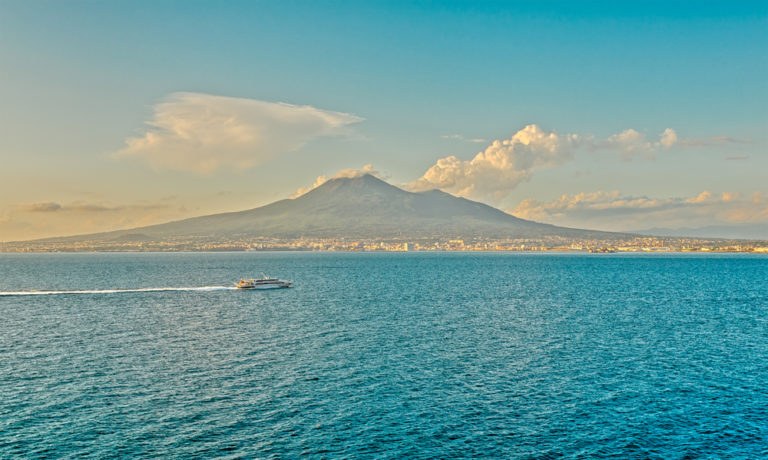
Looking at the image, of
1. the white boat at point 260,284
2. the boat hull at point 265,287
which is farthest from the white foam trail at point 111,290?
the boat hull at point 265,287

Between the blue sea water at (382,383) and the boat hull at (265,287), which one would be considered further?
the boat hull at (265,287)

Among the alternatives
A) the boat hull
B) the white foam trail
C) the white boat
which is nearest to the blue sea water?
the white foam trail

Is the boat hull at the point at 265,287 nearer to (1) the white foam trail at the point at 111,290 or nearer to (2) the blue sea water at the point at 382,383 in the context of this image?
(1) the white foam trail at the point at 111,290

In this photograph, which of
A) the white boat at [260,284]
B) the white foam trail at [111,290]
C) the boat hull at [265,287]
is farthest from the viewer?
the white boat at [260,284]

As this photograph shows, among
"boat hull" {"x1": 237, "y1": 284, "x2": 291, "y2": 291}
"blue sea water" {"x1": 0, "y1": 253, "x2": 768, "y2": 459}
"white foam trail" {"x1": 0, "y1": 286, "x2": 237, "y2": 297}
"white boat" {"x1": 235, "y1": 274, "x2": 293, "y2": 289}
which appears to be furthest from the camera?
"white boat" {"x1": 235, "y1": 274, "x2": 293, "y2": 289}

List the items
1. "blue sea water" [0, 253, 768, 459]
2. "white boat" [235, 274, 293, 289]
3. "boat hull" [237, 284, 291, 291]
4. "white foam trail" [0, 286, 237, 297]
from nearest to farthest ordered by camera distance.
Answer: "blue sea water" [0, 253, 768, 459] → "white foam trail" [0, 286, 237, 297] → "boat hull" [237, 284, 291, 291] → "white boat" [235, 274, 293, 289]

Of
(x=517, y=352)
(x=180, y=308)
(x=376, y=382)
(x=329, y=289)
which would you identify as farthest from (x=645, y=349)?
(x=329, y=289)

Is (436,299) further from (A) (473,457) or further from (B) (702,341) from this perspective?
(A) (473,457)

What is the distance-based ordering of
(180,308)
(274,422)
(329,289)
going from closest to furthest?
(274,422), (180,308), (329,289)

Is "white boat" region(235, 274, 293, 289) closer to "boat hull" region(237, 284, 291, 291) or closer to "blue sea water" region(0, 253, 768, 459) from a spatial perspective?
"boat hull" region(237, 284, 291, 291)
